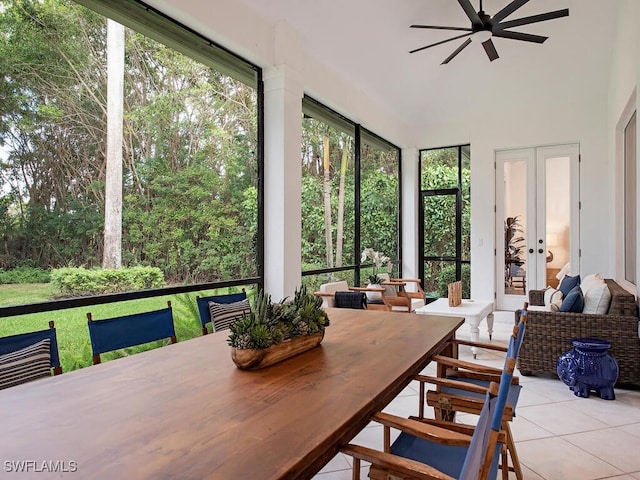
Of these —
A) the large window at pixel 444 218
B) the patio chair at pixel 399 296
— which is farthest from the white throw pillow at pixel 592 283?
the large window at pixel 444 218

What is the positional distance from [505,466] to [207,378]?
132 cm

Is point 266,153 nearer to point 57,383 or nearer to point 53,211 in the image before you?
point 53,211

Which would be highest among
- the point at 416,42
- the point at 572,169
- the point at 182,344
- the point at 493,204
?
the point at 416,42

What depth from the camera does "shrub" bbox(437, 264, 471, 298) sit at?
7477 mm

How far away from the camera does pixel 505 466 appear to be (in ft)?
5.97

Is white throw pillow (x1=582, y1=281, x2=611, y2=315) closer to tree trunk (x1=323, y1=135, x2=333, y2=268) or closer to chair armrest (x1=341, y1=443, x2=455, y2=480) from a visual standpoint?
tree trunk (x1=323, y1=135, x2=333, y2=268)

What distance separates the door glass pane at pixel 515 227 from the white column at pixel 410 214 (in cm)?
151

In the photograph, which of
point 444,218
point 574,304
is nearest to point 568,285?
point 574,304

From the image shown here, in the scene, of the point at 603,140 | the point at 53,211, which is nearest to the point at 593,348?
the point at 53,211

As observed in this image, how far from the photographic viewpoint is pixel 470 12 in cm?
390

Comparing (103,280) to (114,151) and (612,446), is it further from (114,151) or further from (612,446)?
(612,446)

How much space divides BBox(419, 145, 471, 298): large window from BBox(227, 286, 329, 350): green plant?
6235 mm

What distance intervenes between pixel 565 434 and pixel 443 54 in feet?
16.5

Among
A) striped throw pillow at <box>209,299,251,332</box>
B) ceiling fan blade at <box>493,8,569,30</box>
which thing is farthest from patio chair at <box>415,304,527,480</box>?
ceiling fan blade at <box>493,8,569,30</box>
